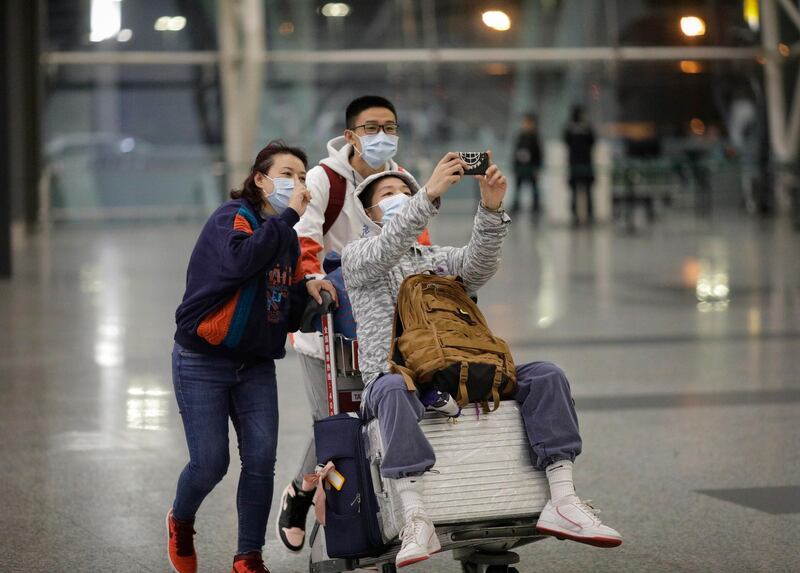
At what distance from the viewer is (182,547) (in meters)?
4.49

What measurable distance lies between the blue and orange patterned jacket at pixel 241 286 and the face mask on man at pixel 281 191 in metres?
0.09

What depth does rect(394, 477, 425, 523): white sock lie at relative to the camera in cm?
374

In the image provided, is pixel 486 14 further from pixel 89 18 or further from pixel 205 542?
pixel 205 542

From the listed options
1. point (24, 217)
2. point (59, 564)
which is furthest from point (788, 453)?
point (24, 217)

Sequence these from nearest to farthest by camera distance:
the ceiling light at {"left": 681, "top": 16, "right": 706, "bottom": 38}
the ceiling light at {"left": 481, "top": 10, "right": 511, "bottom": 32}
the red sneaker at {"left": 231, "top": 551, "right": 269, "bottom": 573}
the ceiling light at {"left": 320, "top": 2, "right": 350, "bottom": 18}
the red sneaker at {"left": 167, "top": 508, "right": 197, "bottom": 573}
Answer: the red sneaker at {"left": 231, "top": 551, "right": 269, "bottom": 573}, the red sneaker at {"left": 167, "top": 508, "right": 197, "bottom": 573}, the ceiling light at {"left": 320, "top": 2, "right": 350, "bottom": 18}, the ceiling light at {"left": 481, "top": 10, "right": 511, "bottom": 32}, the ceiling light at {"left": 681, "top": 16, "right": 706, "bottom": 38}

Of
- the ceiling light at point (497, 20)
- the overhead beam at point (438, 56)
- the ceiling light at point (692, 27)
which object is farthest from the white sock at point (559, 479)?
A: the ceiling light at point (692, 27)

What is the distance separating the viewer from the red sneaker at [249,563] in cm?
431

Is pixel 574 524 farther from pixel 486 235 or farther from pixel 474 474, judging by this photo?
pixel 486 235

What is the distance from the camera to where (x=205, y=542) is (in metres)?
5.04

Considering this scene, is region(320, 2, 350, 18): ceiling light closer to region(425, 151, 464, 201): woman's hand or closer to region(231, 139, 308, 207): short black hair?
region(231, 139, 308, 207): short black hair

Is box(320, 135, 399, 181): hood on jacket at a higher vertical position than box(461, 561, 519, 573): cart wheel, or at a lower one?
higher

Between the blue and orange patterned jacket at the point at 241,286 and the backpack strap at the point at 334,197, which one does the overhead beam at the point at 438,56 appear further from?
the blue and orange patterned jacket at the point at 241,286

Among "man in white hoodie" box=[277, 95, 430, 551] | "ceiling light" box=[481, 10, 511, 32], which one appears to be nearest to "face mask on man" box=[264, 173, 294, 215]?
"man in white hoodie" box=[277, 95, 430, 551]

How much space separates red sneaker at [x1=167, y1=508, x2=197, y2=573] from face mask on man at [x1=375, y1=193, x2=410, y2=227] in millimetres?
1239
